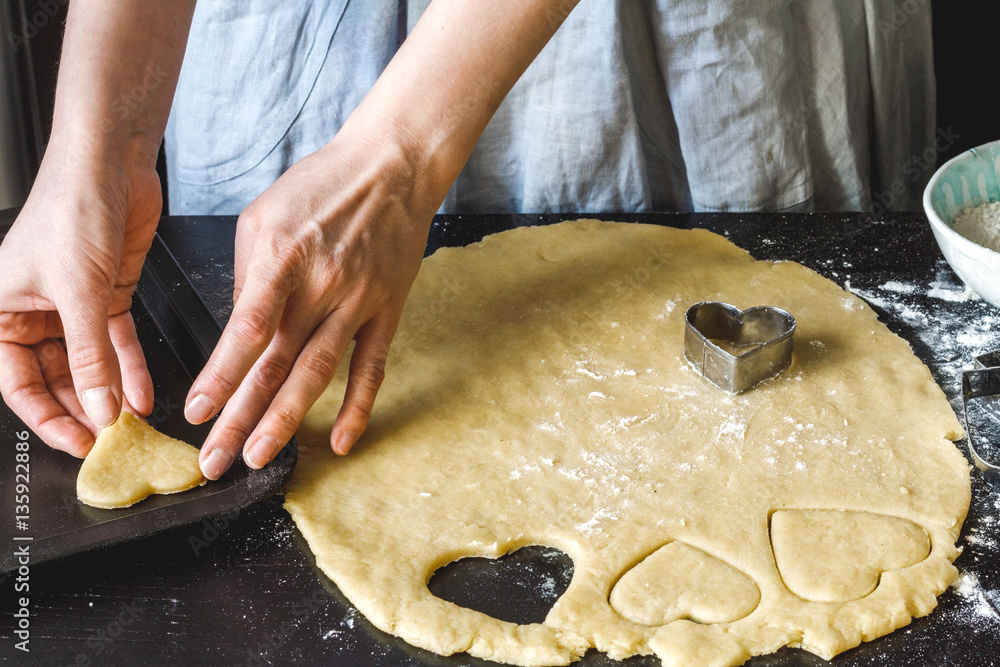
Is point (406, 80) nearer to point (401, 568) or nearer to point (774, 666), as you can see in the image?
point (401, 568)

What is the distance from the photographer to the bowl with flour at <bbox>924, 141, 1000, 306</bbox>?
1.38 m

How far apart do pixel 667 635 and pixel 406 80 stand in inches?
33.8

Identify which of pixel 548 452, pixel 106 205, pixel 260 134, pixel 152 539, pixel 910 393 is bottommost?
pixel 910 393

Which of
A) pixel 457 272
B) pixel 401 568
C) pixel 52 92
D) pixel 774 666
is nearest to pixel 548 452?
pixel 401 568

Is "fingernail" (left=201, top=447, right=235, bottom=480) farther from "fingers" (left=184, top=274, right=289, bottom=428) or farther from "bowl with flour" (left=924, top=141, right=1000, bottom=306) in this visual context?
"bowl with flour" (left=924, top=141, right=1000, bottom=306)

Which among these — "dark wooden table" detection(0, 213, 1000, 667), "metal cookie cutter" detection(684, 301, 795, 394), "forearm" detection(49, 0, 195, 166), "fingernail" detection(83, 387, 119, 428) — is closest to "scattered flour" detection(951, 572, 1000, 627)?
"dark wooden table" detection(0, 213, 1000, 667)

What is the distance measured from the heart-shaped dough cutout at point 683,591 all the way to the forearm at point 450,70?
26.0 inches

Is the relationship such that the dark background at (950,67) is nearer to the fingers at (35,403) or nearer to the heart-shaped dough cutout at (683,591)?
the fingers at (35,403)

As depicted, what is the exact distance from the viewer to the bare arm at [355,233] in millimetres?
1126

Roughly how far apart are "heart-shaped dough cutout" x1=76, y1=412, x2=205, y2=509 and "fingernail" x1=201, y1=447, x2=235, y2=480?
0.9 inches

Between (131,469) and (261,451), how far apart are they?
175 mm

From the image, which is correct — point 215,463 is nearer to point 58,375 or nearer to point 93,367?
point 93,367

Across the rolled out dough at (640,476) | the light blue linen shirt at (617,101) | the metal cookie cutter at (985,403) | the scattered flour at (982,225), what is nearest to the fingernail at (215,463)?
the rolled out dough at (640,476)

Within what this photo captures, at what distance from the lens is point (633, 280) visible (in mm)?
1621
